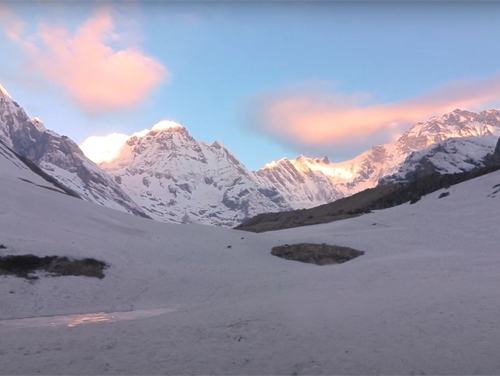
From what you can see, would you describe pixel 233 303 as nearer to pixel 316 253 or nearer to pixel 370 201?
pixel 316 253

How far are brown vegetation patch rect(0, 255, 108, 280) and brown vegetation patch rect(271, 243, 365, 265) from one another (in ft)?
56.8

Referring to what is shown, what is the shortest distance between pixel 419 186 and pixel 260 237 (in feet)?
202

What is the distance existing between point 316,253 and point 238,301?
18.4 metres

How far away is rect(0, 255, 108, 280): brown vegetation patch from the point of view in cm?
A: 2599

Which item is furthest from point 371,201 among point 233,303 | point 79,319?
point 79,319

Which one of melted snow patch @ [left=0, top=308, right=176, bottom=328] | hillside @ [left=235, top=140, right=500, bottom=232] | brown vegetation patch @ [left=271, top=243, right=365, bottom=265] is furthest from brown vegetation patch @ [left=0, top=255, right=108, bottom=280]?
hillside @ [left=235, top=140, right=500, bottom=232]

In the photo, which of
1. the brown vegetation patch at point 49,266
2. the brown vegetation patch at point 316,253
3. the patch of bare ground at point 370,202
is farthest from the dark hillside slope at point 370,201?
the brown vegetation patch at point 49,266

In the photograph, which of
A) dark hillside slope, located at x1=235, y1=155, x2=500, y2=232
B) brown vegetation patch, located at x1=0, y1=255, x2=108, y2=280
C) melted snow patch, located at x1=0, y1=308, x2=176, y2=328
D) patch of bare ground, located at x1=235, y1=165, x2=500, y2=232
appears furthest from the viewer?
dark hillside slope, located at x1=235, y1=155, x2=500, y2=232

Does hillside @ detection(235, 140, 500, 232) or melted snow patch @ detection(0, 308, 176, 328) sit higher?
hillside @ detection(235, 140, 500, 232)

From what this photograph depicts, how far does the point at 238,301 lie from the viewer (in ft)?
75.7

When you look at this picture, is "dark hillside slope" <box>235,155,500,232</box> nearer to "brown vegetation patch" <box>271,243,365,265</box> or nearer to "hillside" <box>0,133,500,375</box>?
"brown vegetation patch" <box>271,243,365,265</box>

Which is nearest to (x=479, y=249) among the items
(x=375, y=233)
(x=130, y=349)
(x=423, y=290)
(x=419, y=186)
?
(x=375, y=233)

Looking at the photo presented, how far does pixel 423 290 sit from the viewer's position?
2200cm

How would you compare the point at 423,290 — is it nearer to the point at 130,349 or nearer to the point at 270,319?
the point at 270,319
